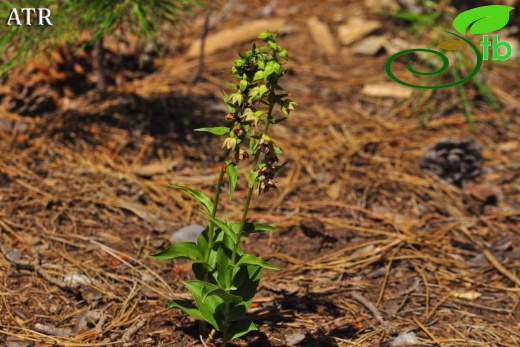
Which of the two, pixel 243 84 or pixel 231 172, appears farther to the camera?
pixel 231 172

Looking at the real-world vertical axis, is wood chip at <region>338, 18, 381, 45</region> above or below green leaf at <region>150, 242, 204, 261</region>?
above

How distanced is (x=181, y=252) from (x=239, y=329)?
12.8 inches

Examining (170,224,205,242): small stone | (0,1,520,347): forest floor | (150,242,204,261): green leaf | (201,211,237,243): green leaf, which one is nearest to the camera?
(201,211,237,243): green leaf

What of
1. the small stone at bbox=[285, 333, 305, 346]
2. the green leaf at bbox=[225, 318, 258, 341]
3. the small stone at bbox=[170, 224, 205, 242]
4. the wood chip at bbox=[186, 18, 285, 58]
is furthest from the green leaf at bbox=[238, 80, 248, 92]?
the wood chip at bbox=[186, 18, 285, 58]

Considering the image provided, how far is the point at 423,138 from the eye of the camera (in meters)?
4.10

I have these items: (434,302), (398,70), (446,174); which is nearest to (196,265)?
(434,302)

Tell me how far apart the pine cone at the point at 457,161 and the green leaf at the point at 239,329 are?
1757 mm

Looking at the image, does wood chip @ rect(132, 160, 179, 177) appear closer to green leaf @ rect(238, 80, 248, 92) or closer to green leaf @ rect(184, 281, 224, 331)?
green leaf @ rect(184, 281, 224, 331)

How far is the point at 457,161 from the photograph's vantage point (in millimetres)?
3715

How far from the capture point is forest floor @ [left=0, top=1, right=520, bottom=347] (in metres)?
2.66

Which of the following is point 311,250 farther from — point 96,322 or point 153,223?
point 96,322

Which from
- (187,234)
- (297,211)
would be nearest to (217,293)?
(187,234)

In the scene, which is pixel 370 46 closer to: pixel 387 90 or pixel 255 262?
pixel 387 90

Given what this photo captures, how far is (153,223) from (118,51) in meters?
1.40
